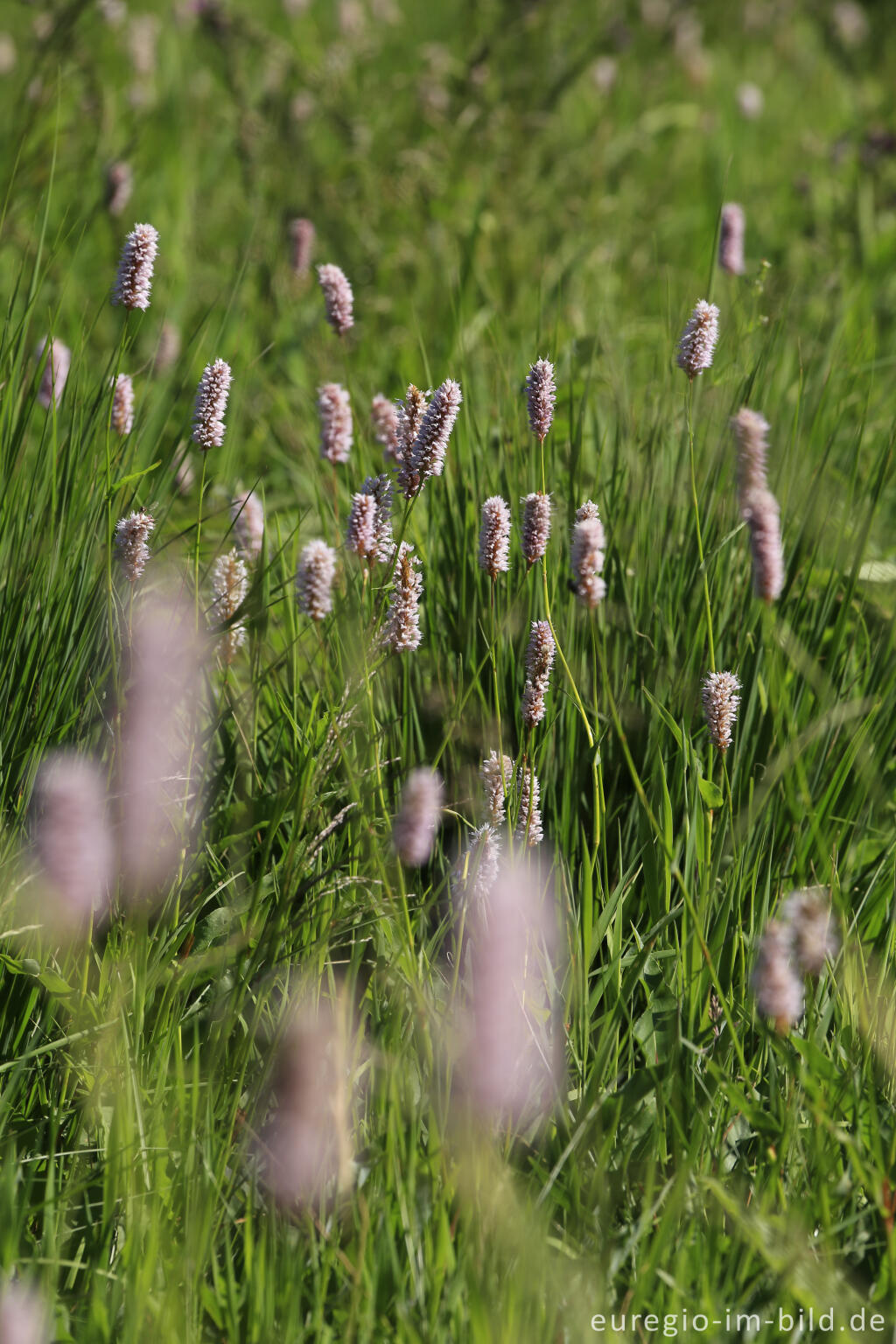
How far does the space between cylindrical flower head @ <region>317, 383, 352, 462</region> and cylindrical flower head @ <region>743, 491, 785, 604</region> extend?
30.8 inches

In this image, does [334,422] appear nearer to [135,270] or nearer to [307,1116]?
[135,270]

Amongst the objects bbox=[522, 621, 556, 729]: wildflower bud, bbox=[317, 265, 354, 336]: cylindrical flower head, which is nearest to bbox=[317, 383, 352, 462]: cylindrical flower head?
bbox=[317, 265, 354, 336]: cylindrical flower head

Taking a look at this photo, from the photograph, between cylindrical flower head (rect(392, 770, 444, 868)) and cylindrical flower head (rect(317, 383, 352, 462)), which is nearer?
cylindrical flower head (rect(392, 770, 444, 868))

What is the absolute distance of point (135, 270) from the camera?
4.86 feet

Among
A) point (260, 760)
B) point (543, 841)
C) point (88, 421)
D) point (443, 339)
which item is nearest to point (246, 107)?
point (443, 339)

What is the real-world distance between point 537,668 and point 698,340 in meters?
0.44

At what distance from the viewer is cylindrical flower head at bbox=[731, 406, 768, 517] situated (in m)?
1.07

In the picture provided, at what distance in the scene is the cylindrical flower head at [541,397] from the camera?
1413 mm

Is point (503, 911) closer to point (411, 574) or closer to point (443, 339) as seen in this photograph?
point (411, 574)

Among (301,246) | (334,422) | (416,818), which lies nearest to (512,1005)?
(416,818)

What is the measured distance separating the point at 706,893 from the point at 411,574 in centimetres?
51

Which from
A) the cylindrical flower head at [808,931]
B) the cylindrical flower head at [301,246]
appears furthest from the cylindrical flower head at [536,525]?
the cylindrical flower head at [301,246]

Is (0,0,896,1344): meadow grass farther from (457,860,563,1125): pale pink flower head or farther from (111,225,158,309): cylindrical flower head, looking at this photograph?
(111,225,158,309): cylindrical flower head

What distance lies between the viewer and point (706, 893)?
1391 mm
